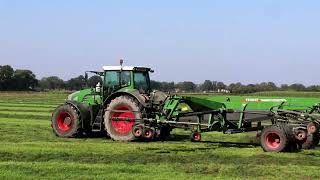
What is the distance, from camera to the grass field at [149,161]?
10.3 meters

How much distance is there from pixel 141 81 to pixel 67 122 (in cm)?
294

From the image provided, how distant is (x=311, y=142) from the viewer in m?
15.1

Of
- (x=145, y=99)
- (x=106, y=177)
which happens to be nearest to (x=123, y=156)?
(x=106, y=177)

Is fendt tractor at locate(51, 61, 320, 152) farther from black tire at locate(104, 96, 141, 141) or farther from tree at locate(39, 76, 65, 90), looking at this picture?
tree at locate(39, 76, 65, 90)

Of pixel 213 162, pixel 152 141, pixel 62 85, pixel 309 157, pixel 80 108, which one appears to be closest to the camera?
pixel 213 162

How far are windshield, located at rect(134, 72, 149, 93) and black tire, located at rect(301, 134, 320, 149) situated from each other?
5749 mm

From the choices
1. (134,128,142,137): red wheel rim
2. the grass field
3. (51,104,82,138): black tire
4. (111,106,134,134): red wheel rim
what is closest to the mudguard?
(111,106,134,134): red wheel rim

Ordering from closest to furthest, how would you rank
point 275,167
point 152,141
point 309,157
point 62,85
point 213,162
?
point 275,167, point 213,162, point 309,157, point 152,141, point 62,85

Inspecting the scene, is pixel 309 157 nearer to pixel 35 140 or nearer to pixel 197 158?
pixel 197 158

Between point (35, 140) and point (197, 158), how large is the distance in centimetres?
592

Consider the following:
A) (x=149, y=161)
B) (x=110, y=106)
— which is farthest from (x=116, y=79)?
(x=149, y=161)

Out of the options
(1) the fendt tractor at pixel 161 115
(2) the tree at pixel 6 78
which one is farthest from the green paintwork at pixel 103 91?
(2) the tree at pixel 6 78

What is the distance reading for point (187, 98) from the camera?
53.2 feet

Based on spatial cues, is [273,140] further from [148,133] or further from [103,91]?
[103,91]
